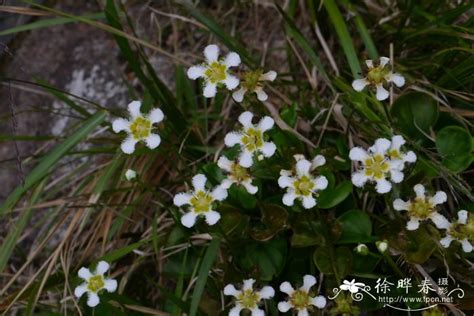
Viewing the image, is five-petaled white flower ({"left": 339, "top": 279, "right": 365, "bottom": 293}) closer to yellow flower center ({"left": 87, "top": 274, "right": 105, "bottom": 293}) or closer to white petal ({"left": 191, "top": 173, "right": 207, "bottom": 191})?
white petal ({"left": 191, "top": 173, "right": 207, "bottom": 191})

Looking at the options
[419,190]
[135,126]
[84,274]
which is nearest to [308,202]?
[419,190]

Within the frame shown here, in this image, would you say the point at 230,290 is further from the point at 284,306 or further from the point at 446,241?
the point at 446,241

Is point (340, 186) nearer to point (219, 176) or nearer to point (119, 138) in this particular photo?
point (219, 176)

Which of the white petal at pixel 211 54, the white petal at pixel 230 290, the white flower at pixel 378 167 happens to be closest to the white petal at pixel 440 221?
the white flower at pixel 378 167

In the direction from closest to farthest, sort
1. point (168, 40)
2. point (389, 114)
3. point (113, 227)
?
point (389, 114)
point (113, 227)
point (168, 40)

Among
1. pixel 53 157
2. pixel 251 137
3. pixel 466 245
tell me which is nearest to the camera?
pixel 466 245

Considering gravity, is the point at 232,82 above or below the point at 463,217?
above

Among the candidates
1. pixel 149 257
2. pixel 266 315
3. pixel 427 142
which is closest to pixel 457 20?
pixel 427 142

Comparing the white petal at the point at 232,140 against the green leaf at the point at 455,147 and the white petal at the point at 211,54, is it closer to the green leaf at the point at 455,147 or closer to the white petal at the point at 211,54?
the white petal at the point at 211,54
